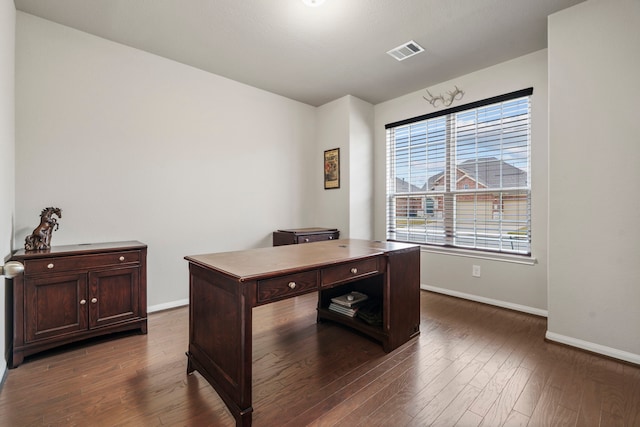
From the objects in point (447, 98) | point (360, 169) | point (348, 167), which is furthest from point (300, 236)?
point (447, 98)

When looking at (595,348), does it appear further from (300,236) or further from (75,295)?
(75,295)

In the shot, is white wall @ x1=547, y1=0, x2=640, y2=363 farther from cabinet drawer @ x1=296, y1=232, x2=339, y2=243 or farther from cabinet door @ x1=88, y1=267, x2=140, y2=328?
cabinet door @ x1=88, y1=267, x2=140, y2=328

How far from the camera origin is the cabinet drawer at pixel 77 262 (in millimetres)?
2117

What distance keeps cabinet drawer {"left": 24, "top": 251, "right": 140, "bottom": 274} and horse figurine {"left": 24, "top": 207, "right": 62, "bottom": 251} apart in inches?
9.6

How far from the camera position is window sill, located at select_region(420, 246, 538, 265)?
3.10 m

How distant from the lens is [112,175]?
9.27 ft

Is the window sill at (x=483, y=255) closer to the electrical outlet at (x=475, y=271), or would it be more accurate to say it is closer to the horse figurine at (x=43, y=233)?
the electrical outlet at (x=475, y=271)

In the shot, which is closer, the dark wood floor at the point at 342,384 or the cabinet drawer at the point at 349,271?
the dark wood floor at the point at 342,384

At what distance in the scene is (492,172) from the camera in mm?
3385

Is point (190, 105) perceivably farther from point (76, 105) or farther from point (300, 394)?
point (300, 394)

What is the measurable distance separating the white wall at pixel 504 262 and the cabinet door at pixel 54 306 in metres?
3.69

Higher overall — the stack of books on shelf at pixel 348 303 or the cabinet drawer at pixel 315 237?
the cabinet drawer at pixel 315 237

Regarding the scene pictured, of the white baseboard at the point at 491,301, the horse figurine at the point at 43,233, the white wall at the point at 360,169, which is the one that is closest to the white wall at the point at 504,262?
the white baseboard at the point at 491,301

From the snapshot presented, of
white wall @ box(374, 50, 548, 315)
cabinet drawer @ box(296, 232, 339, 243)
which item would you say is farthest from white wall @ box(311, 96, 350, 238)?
white wall @ box(374, 50, 548, 315)
